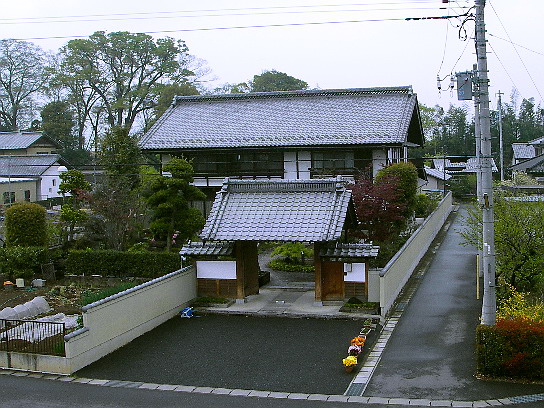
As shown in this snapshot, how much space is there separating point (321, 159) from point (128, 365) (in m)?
20.9

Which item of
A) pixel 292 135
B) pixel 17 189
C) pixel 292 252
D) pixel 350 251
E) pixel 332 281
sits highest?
pixel 292 135

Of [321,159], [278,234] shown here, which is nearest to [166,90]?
[321,159]

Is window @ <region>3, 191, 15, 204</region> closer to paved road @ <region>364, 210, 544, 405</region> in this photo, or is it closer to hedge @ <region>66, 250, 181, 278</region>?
hedge @ <region>66, 250, 181, 278</region>

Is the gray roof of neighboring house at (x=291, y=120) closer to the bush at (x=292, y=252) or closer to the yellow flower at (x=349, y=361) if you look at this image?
the bush at (x=292, y=252)

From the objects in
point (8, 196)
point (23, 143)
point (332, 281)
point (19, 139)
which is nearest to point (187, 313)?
point (332, 281)

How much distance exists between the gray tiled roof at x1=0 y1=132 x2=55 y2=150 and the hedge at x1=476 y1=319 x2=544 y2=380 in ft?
164

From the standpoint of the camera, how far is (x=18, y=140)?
56562 mm

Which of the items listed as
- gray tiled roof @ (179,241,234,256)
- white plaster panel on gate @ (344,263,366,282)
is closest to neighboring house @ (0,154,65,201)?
gray tiled roof @ (179,241,234,256)

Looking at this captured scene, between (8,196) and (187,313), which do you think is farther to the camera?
(8,196)

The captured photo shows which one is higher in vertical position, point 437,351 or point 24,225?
point 24,225

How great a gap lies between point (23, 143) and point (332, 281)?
43.3 metres

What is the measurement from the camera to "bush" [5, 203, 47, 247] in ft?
86.0

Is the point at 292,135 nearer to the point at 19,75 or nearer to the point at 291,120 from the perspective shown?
the point at 291,120

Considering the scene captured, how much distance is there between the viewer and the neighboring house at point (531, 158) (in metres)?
50.5
